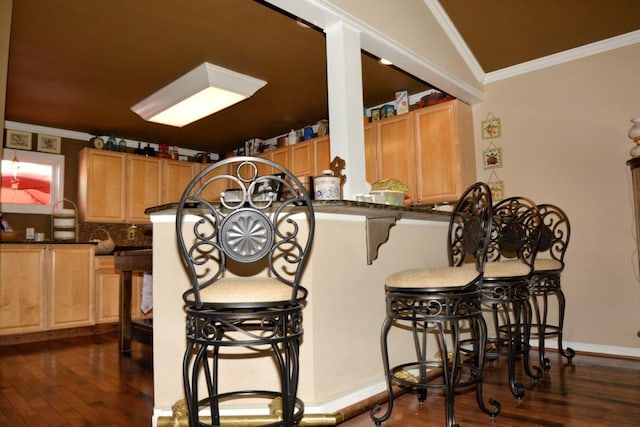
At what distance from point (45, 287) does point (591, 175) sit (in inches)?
201

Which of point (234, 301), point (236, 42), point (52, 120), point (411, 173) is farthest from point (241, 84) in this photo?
point (234, 301)

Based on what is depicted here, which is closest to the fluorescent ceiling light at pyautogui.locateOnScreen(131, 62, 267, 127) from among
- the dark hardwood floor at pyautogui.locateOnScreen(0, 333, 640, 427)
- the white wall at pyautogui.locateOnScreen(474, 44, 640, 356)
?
the dark hardwood floor at pyautogui.locateOnScreen(0, 333, 640, 427)

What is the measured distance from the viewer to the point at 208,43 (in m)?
3.47

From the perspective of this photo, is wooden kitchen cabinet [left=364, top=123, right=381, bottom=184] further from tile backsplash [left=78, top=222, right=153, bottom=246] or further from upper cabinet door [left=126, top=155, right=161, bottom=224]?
upper cabinet door [left=126, top=155, right=161, bottom=224]

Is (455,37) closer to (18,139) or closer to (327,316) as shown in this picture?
(327,316)

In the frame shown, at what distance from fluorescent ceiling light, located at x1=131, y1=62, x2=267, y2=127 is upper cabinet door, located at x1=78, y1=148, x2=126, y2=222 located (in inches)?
45.2

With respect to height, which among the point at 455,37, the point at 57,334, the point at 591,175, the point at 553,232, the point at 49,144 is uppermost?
the point at 455,37

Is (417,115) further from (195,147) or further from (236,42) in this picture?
(195,147)

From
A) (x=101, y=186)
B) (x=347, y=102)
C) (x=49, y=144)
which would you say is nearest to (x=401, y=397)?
(x=347, y=102)

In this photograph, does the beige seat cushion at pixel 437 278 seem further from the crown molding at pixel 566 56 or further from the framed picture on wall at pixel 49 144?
the framed picture on wall at pixel 49 144

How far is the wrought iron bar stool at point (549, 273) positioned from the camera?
2926 millimetres

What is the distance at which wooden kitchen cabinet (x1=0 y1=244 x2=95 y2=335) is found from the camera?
436 centimetres

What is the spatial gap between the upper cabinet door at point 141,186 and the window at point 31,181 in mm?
779

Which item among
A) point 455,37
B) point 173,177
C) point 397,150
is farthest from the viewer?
point 173,177
